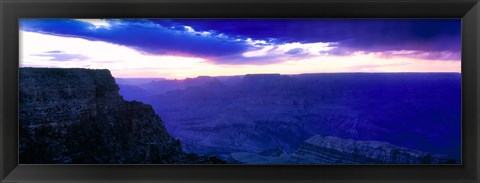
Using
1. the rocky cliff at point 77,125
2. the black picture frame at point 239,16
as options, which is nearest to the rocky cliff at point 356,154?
the black picture frame at point 239,16

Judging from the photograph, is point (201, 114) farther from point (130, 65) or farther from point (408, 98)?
point (408, 98)

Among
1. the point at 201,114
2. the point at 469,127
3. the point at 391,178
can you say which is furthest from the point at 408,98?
the point at 201,114

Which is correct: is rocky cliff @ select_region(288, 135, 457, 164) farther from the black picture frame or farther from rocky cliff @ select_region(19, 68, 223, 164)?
rocky cliff @ select_region(19, 68, 223, 164)

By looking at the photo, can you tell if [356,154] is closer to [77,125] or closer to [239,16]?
[239,16]

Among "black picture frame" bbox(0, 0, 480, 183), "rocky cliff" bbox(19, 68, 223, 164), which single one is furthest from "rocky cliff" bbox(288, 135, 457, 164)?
"rocky cliff" bbox(19, 68, 223, 164)

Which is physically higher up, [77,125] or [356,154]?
[77,125]

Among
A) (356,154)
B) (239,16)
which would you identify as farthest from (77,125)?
(356,154)
